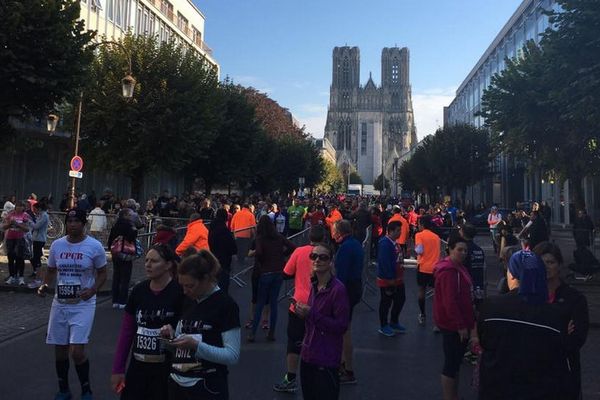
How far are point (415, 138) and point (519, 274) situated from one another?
16002 centimetres

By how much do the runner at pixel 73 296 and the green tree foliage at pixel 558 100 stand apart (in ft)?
34.8

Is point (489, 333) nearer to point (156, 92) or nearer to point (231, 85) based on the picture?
point (156, 92)

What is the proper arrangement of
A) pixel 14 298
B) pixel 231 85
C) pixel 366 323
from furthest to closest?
pixel 231 85 < pixel 14 298 < pixel 366 323

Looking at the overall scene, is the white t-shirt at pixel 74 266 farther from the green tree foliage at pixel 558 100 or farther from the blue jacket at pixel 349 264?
the green tree foliage at pixel 558 100

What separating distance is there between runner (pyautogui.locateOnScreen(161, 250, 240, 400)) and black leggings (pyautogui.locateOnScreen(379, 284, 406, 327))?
5.26 metres

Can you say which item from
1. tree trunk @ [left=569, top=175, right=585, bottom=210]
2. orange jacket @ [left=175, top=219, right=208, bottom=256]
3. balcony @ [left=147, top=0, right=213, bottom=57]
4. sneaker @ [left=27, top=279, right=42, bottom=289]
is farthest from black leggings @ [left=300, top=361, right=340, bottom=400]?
balcony @ [left=147, top=0, right=213, bottom=57]

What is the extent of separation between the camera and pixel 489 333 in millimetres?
3197

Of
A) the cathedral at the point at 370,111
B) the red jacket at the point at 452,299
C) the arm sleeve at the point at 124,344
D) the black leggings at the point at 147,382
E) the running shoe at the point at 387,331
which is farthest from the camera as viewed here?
the cathedral at the point at 370,111

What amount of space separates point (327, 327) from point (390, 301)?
14.7 ft

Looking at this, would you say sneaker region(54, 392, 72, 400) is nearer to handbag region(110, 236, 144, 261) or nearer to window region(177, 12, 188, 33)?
handbag region(110, 236, 144, 261)

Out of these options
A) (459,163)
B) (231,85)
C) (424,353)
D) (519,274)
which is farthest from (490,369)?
(459,163)

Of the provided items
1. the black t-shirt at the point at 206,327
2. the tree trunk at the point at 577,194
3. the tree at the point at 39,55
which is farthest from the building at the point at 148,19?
the black t-shirt at the point at 206,327

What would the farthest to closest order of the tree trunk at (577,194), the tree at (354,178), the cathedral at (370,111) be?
the cathedral at (370,111) → the tree at (354,178) → the tree trunk at (577,194)

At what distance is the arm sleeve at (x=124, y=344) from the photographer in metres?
3.73
